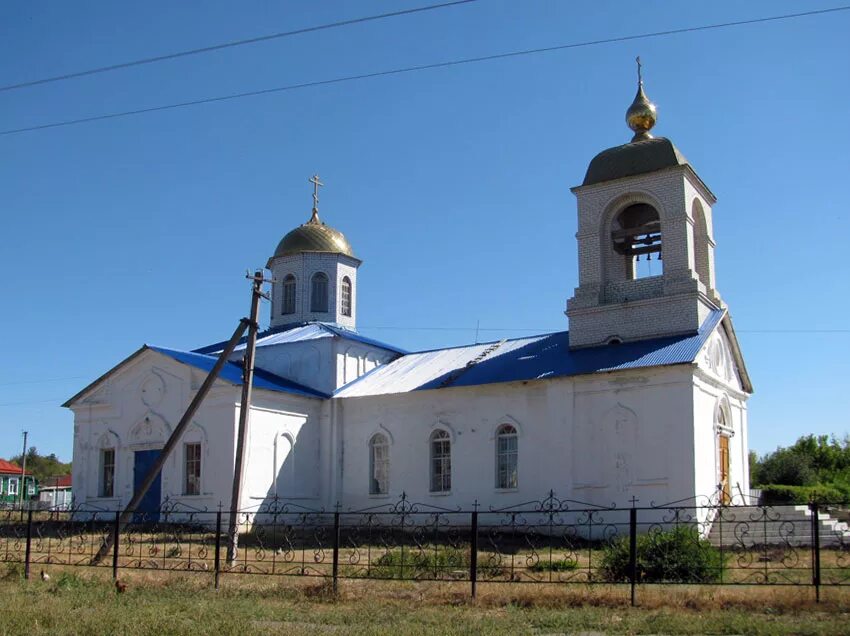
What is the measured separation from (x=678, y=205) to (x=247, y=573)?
13.7 meters

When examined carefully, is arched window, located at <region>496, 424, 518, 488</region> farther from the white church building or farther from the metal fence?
the metal fence

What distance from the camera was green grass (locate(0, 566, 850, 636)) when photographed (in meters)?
9.23

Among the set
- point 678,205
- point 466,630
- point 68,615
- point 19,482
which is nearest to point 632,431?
point 678,205

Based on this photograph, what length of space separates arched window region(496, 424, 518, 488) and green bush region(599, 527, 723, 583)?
9.51 metres

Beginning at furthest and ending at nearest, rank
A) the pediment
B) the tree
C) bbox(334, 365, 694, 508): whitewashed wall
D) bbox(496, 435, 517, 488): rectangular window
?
the tree → bbox(496, 435, 517, 488): rectangular window → the pediment → bbox(334, 365, 694, 508): whitewashed wall

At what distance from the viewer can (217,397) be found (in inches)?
923

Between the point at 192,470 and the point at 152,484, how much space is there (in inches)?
51.9

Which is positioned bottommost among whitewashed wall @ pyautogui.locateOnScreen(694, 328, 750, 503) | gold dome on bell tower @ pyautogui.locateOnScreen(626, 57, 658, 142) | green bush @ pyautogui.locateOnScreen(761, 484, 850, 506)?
green bush @ pyautogui.locateOnScreen(761, 484, 850, 506)

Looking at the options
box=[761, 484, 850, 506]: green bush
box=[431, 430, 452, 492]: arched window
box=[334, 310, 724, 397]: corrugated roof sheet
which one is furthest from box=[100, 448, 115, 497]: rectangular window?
box=[761, 484, 850, 506]: green bush

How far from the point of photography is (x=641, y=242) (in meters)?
22.9

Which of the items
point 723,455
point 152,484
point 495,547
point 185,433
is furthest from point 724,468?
point 152,484

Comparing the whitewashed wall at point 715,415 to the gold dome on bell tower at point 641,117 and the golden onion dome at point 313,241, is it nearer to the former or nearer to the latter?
the gold dome on bell tower at point 641,117

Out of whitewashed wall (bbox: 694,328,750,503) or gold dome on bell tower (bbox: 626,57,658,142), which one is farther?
gold dome on bell tower (bbox: 626,57,658,142)

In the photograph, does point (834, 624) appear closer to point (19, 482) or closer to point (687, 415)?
point (687, 415)
